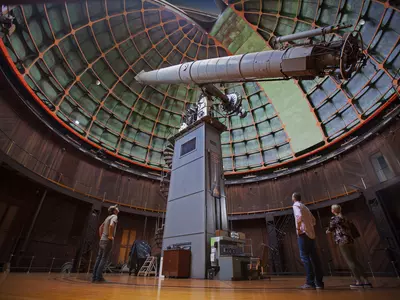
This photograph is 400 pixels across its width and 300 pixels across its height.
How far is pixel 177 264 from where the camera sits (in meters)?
6.94

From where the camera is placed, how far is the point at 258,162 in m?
19.2

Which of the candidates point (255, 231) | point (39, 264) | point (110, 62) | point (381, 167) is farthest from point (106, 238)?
point (110, 62)

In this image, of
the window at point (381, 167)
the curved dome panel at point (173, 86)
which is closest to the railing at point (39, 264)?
the curved dome panel at point (173, 86)

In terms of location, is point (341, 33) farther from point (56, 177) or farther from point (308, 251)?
point (56, 177)

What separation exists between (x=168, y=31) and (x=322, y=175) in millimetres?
17994

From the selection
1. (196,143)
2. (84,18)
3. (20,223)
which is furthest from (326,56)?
(20,223)

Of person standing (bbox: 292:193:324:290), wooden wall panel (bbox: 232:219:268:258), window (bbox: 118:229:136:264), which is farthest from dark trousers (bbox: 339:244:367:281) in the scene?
window (bbox: 118:229:136:264)

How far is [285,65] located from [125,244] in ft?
53.5

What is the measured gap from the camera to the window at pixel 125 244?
1588 centimetres

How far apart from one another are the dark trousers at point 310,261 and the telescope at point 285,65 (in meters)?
5.38

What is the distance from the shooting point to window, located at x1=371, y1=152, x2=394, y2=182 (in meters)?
12.2

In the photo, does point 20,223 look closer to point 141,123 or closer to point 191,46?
point 141,123

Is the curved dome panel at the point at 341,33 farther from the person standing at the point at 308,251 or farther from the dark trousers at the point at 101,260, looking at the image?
the dark trousers at the point at 101,260

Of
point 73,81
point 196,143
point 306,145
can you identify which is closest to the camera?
point 196,143
